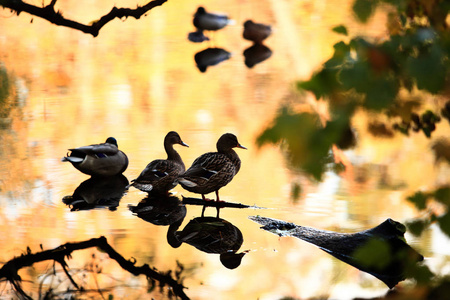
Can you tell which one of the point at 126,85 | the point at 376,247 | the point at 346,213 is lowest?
the point at 126,85

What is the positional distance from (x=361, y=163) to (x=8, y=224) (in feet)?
10.4

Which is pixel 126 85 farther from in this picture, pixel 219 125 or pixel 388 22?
pixel 388 22

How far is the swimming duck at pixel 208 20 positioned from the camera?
1352cm

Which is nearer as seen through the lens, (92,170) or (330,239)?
(330,239)

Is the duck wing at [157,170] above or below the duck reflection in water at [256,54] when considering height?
above

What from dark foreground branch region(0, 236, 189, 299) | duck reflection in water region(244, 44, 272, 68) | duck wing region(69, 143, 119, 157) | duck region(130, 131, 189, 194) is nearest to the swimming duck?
duck reflection in water region(244, 44, 272, 68)

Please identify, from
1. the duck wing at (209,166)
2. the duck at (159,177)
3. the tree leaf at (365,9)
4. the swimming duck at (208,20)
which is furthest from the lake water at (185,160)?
the swimming duck at (208,20)

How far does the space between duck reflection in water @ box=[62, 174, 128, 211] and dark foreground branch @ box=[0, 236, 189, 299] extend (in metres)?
0.76

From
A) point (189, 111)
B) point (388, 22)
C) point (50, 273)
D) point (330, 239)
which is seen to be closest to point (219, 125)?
point (189, 111)

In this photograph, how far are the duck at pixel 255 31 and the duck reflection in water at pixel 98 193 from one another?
25.3 ft

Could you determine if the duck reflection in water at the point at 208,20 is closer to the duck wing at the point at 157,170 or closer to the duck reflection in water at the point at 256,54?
the duck reflection in water at the point at 256,54

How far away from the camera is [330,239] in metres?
4.70

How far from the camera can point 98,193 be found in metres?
5.87

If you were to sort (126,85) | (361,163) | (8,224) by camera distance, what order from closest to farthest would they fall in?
(8,224) → (361,163) → (126,85)
